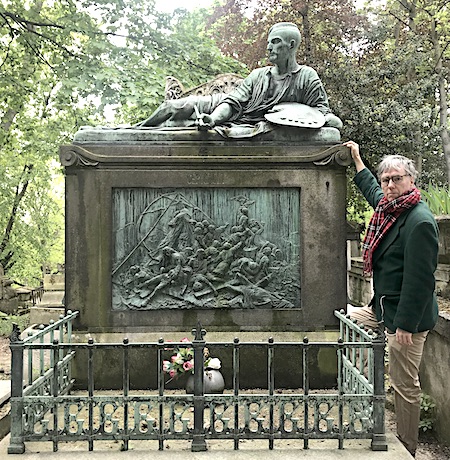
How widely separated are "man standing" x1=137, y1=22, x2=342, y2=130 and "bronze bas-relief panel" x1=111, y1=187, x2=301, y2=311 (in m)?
0.96

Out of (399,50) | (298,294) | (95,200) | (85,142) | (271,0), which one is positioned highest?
(271,0)

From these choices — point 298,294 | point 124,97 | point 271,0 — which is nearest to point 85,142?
point 298,294

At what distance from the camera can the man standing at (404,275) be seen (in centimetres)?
425

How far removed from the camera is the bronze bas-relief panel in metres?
6.14

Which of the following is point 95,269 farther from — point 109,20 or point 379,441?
point 109,20

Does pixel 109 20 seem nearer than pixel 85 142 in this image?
No

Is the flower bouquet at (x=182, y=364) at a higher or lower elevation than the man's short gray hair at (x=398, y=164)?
lower

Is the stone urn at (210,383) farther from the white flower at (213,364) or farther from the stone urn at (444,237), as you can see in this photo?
the stone urn at (444,237)

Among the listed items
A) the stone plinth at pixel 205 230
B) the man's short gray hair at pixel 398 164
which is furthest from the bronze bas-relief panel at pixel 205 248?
the man's short gray hair at pixel 398 164

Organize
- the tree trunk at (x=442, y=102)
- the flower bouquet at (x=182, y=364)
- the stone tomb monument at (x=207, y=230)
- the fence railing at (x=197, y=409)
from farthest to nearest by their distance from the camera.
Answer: the tree trunk at (x=442, y=102), the stone tomb monument at (x=207, y=230), the flower bouquet at (x=182, y=364), the fence railing at (x=197, y=409)

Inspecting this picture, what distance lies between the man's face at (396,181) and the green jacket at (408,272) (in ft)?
0.55

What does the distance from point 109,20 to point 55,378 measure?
31.6 feet

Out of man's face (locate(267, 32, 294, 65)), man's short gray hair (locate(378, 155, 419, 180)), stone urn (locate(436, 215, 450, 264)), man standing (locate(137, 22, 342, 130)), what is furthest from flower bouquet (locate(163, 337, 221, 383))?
stone urn (locate(436, 215, 450, 264))

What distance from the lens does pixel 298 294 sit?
6.22 meters
